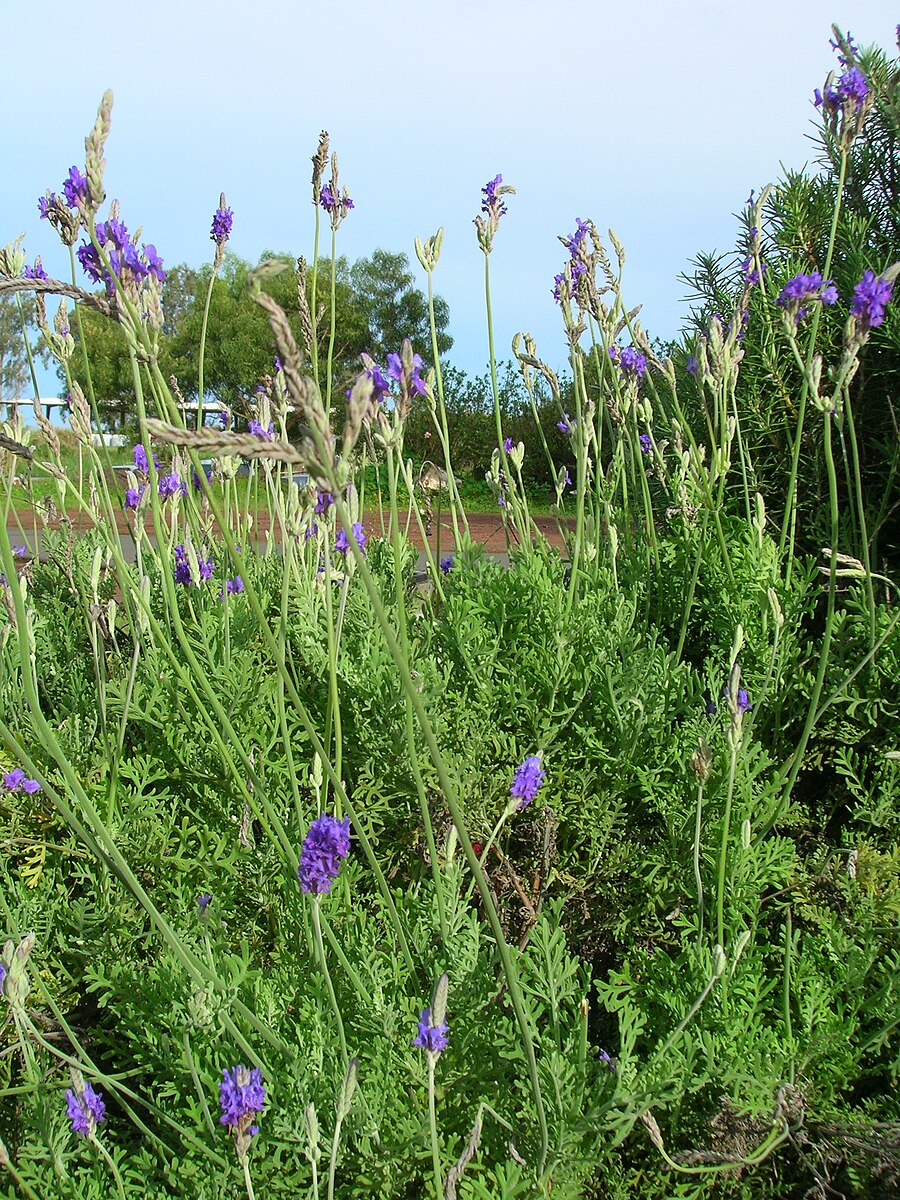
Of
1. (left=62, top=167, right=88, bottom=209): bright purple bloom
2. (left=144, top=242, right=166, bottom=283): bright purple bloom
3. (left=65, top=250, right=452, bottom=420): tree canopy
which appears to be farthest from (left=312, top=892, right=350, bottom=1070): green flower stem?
(left=65, top=250, right=452, bottom=420): tree canopy

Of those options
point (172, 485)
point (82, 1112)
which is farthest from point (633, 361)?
point (82, 1112)

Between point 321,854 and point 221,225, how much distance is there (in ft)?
5.13

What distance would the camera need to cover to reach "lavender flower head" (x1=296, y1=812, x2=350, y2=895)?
1.02 metres

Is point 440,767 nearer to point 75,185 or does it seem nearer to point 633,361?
point 75,185

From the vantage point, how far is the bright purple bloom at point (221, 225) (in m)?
2.11

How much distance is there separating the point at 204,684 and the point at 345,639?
0.77 meters

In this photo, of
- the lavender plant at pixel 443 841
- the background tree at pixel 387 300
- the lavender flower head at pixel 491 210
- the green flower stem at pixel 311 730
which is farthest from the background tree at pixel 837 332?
the background tree at pixel 387 300

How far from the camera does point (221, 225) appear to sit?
211cm

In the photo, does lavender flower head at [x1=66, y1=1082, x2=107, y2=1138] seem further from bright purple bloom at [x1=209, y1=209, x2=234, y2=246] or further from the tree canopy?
the tree canopy

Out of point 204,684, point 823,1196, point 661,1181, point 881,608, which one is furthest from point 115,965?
point 881,608

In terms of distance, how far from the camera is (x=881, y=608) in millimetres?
1971

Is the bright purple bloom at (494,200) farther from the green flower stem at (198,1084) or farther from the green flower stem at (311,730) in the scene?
the green flower stem at (198,1084)

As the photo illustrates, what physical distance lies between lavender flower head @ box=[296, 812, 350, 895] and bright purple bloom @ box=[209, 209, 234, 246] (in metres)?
1.51

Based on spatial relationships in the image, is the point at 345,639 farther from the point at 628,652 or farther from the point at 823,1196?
the point at 823,1196
